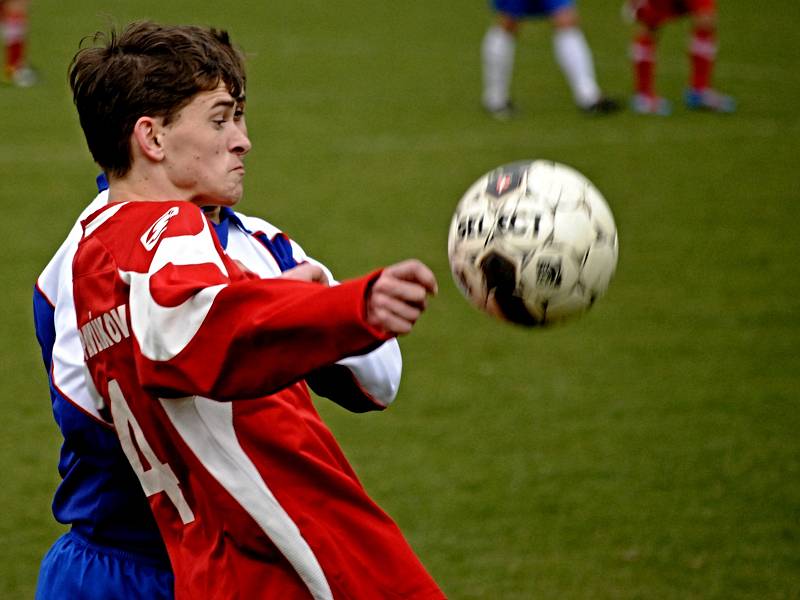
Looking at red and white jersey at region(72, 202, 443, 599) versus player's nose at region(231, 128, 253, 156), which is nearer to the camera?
red and white jersey at region(72, 202, 443, 599)

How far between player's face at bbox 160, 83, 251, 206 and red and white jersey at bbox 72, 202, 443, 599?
6.1 inches

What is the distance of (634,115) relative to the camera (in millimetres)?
12211

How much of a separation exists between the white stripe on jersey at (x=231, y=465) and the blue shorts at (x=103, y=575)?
1.76 ft

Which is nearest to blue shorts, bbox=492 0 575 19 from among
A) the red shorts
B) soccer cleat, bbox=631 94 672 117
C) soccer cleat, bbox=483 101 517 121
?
the red shorts

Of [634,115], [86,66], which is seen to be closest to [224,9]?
[634,115]

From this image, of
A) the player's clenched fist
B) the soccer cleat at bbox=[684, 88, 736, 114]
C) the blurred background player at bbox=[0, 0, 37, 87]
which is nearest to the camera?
the player's clenched fist

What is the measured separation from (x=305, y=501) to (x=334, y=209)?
7076mm

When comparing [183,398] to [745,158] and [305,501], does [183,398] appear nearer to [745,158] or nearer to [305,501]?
[305,501]

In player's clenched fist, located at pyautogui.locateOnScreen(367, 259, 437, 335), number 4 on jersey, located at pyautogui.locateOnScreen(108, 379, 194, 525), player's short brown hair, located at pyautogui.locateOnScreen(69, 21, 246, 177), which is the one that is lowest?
number 4 on jersey, located at pyautogui.locateOnScreen(108, 379, 194, 525)

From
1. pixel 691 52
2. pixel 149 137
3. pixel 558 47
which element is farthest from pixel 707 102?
pixel 149 137

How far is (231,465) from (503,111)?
10419 millimetres

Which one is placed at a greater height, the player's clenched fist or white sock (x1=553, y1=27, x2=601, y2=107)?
the player's clenched fist

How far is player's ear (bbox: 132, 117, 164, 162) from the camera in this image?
230 cm

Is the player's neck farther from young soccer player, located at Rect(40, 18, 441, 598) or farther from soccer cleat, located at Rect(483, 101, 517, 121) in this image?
soccer cleat, located at Rect(483, 101, 517, 121)
